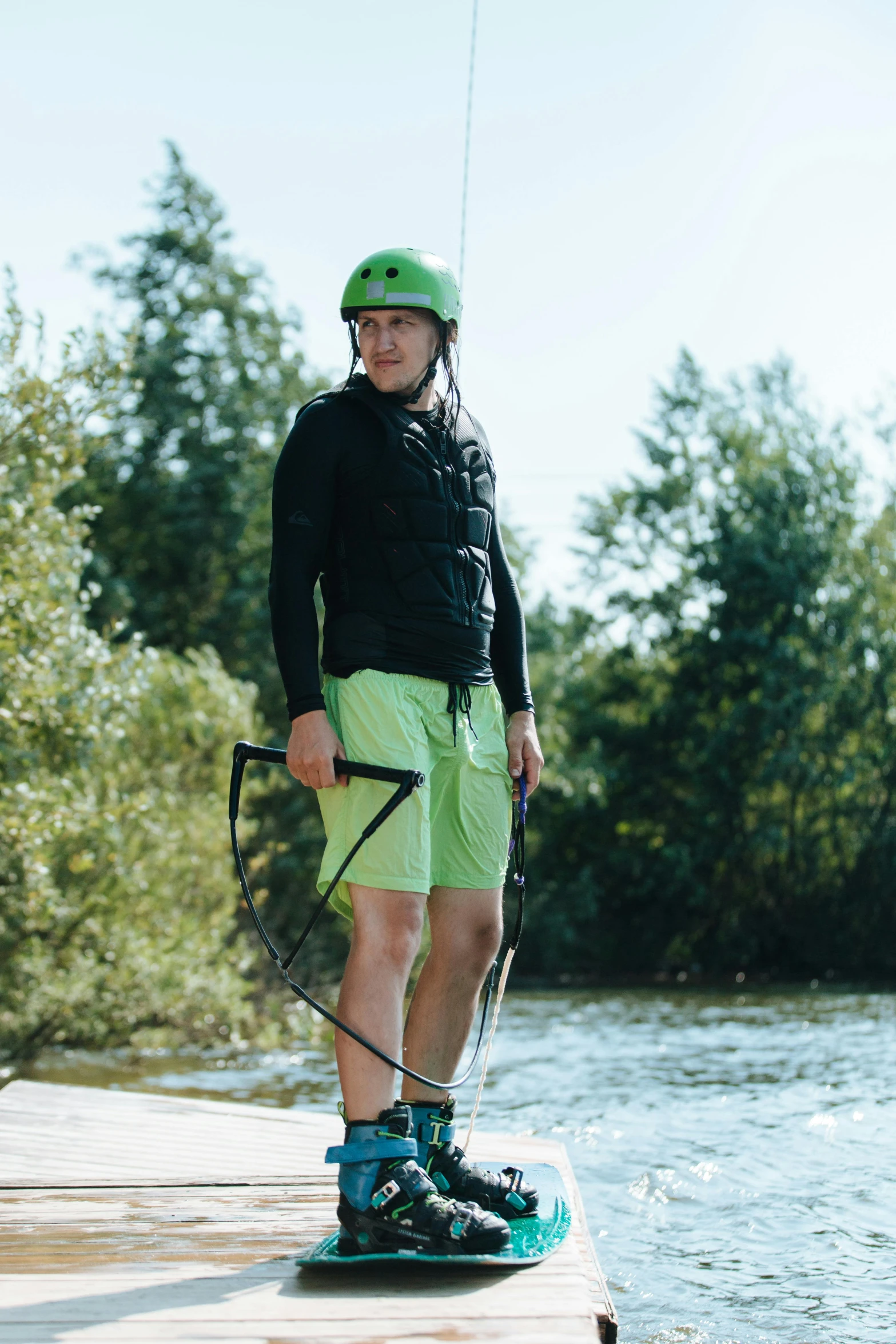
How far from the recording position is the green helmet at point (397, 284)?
312cm

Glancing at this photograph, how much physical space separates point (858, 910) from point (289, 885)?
31.0 ft

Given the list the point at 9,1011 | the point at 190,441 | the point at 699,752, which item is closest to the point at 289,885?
the point at 9,1011

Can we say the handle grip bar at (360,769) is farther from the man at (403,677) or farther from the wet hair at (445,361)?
the wet hair at (445,361)

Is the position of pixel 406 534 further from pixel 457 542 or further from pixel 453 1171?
pixel 453 1171

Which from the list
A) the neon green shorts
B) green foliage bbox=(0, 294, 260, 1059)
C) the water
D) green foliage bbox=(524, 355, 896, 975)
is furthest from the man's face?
green foliage bbox=(524, 355, 896, 975)

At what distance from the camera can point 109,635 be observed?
8.04 metres

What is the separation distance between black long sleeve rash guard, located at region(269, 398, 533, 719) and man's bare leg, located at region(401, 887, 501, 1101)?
521 mm

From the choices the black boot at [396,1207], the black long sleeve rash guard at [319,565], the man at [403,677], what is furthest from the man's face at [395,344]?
the black boot at [396,1207]

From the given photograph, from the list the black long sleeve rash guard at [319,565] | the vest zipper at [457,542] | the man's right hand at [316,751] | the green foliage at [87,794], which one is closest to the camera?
the man's right hand at [316,751]

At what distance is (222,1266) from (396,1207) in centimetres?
41

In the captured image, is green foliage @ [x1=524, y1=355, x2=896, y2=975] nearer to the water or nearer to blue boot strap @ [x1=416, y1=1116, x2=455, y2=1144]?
the water

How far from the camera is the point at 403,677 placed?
3045 millimetres

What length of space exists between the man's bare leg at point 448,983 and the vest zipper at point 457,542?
0.65 m

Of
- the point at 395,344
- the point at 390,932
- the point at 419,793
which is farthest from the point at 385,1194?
the point at 395,344
